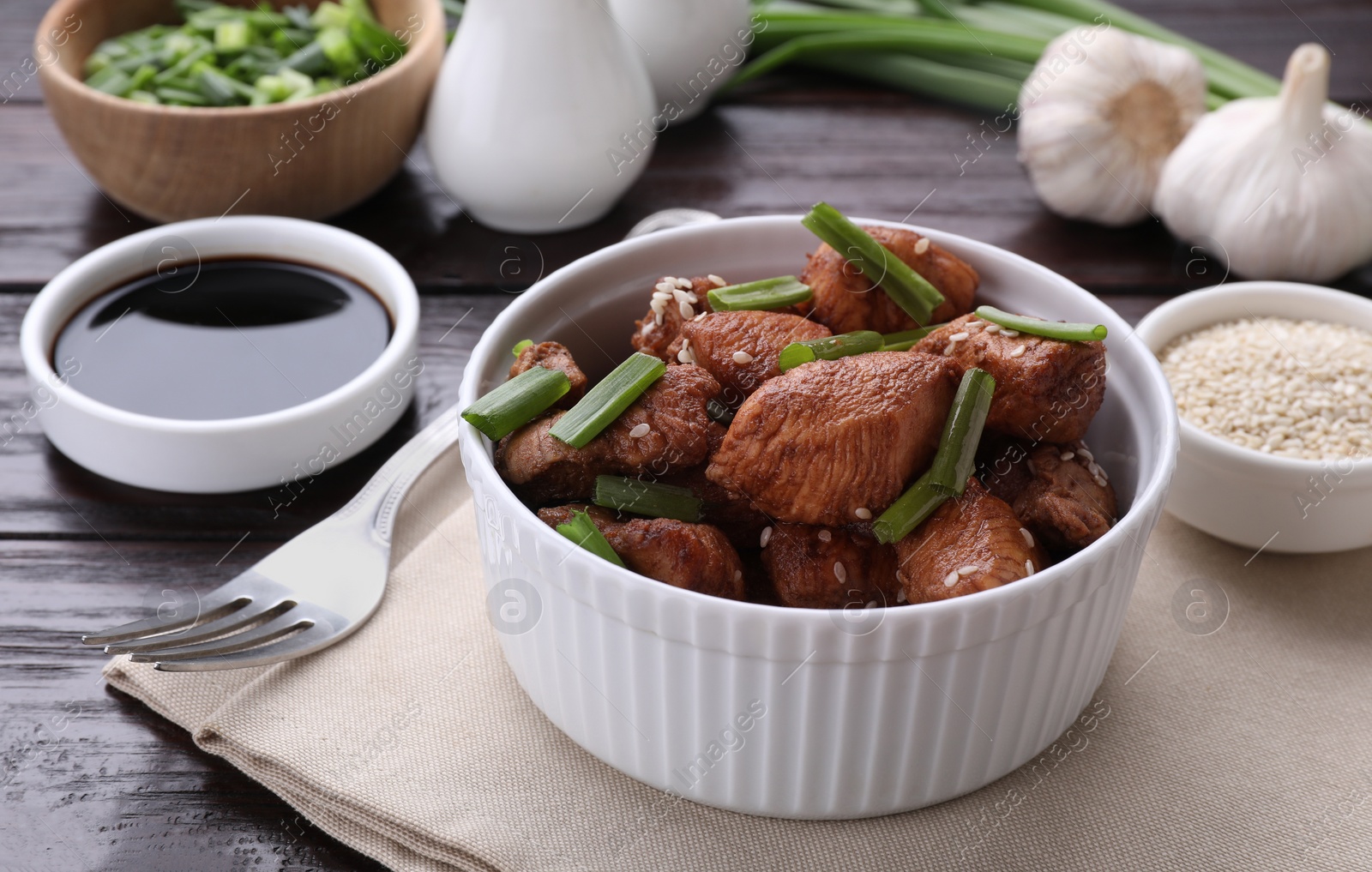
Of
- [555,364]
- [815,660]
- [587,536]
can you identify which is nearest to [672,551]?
[587,536]

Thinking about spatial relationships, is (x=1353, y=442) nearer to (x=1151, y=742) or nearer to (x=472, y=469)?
(x=1151, y=742)

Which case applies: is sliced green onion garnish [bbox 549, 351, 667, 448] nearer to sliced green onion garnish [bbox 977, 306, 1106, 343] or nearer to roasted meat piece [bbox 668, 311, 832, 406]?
roasted meat piece [bbox 668, 311, 832, 406]

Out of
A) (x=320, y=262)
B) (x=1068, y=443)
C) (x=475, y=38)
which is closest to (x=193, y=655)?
(x=320, y=262)

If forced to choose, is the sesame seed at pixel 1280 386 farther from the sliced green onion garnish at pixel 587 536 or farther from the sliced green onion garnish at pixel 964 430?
the sliced green onion garnish at pixel 587 536

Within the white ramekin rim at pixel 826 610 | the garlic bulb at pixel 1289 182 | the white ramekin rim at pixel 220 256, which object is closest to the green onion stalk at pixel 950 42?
the garlic bulb at pixel 1289 182

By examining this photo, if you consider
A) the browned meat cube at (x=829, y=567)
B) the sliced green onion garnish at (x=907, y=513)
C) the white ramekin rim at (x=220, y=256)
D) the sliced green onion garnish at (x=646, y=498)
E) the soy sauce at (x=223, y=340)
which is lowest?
the soy sauce at (x=223, y=340)
